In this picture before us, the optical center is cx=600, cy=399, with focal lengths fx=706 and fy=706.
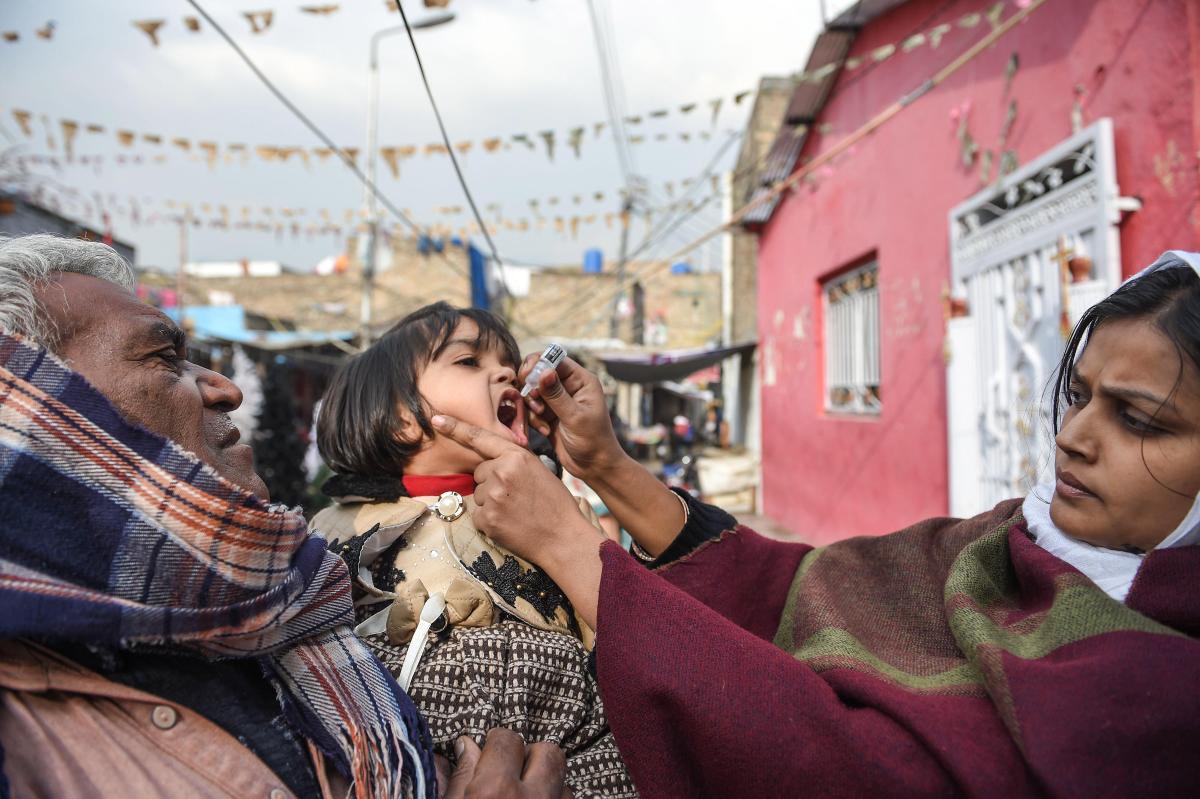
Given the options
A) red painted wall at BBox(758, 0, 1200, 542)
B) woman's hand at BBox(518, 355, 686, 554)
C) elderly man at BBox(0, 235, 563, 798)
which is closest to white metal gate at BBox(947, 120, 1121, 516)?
red painted wall at BBox(758, 0, 1200, 542)

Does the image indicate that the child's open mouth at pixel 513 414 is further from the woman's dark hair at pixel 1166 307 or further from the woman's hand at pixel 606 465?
the woman's dark hair at pixel 1166 307

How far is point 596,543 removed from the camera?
4.30 feet

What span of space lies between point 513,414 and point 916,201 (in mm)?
5021

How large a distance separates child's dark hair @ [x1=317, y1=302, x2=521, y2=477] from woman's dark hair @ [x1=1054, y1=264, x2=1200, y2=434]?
1285 mm

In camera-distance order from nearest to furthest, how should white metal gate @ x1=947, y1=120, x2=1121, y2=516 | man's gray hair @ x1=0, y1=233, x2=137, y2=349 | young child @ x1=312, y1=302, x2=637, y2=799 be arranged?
1. man's gray hair @ x1=0, y1=233, x2=137, y2=349
2. young child @ x1=312, y1=302, x2=637, y2=799
3. white metal gate @ x1=947, y1=120, x2=1121, y2=516

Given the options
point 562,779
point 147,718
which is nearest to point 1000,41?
point 562,779

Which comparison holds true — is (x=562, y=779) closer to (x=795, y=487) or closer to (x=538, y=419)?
(x=538, y=419)

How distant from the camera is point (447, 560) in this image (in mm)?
1506

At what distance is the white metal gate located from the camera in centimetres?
340

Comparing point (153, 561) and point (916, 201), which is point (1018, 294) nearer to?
point (916, 201)

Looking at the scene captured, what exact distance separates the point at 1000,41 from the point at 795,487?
5447mm

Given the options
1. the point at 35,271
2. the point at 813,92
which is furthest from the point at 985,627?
the point at 813,92

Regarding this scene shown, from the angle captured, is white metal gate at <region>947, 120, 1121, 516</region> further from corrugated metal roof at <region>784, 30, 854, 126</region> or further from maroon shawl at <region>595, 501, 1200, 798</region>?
corrugated metal roof at <region>784, 30, 854, 126</region>

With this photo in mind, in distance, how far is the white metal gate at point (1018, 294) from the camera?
134 inches
